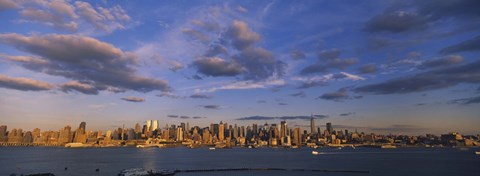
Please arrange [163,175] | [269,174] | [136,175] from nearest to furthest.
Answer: [136,175] → [163,175] → [269,174]

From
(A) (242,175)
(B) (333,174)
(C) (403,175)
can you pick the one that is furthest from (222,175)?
(C) (403,175)

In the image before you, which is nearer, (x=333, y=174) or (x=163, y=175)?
(x=163, y=175)

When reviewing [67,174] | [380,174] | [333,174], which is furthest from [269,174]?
[67,174]

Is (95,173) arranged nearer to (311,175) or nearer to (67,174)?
(67,174)

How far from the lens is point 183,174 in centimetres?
9925

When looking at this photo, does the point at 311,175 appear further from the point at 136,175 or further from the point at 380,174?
the point at 136,175

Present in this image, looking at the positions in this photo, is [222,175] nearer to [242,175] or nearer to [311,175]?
[242,175]

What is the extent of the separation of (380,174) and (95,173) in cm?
8322

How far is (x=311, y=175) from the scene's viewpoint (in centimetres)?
9644

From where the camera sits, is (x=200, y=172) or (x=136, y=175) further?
(x=200, y=172)

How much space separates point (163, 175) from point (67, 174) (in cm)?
2904

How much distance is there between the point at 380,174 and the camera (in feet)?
324

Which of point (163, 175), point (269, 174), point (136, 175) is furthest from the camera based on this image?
point (269, 174)

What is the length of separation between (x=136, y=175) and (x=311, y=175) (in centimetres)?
4736
